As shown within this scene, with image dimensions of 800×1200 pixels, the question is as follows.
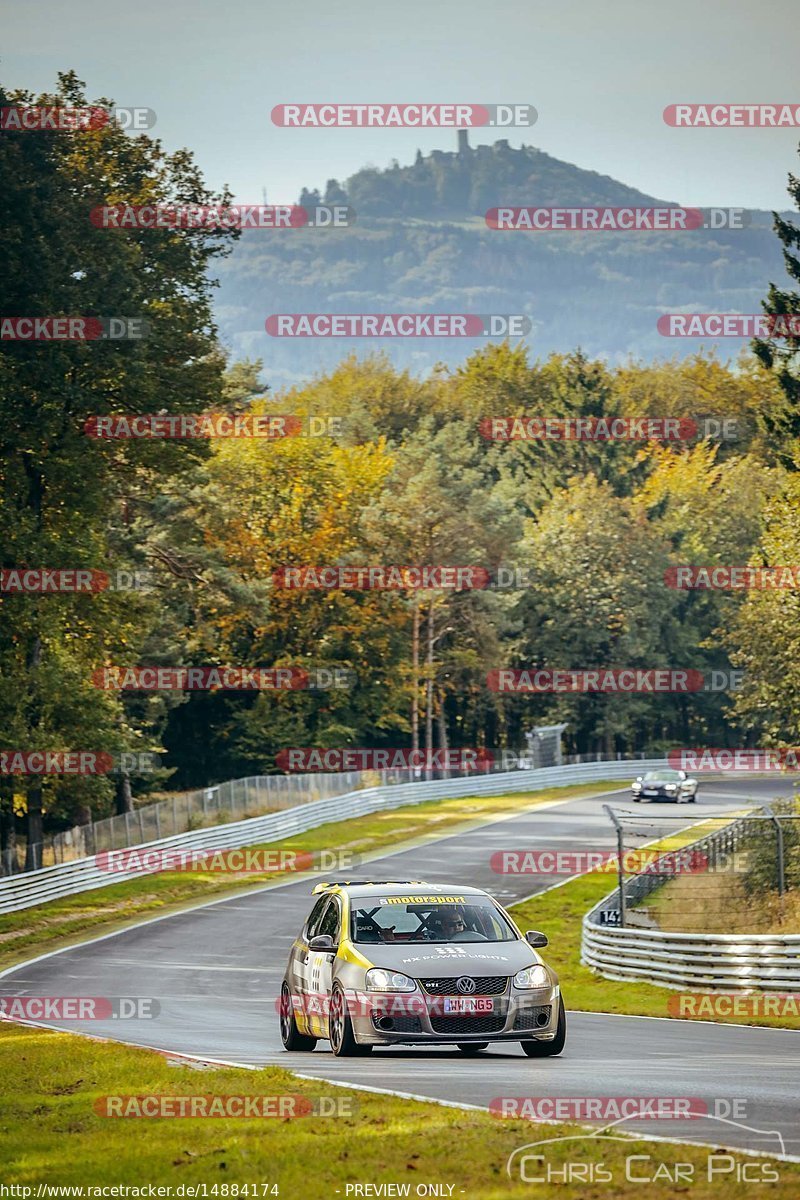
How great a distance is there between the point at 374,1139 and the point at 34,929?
88.0 ft

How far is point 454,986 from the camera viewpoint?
1400cm

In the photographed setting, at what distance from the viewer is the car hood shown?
14125mm

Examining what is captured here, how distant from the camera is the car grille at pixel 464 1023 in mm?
13961

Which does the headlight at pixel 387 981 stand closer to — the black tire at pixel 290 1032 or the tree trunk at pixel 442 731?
the black tire at pixel 290 1032

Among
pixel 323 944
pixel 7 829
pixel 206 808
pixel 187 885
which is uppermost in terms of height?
pixel 323 944

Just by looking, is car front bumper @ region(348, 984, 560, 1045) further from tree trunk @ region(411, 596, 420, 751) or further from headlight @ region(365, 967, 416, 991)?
tree trunk @ region(411, 596, 420, 751)

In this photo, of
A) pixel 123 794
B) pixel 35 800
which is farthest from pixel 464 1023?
pixel 123 794

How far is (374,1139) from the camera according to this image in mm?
10305

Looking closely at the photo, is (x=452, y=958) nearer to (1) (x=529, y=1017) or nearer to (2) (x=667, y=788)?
(1) (x=529, y=1017)

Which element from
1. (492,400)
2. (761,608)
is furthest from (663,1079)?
(492,400)

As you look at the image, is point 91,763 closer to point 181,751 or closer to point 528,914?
point 528,914

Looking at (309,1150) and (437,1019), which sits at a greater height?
(309,1150)

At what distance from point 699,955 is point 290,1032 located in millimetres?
9983

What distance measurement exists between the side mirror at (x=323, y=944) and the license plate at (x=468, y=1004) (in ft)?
4.62
